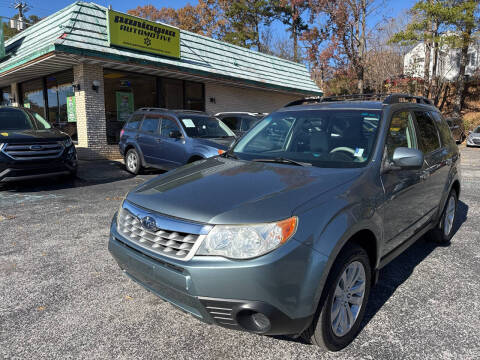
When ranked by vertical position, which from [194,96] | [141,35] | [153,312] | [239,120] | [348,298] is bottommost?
[153,312]

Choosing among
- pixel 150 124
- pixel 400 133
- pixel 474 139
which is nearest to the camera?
pixel 400 133

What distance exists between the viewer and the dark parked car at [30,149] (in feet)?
22.3

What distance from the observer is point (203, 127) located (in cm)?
851

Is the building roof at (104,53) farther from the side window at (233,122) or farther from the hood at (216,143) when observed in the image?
the hood at (216,143)

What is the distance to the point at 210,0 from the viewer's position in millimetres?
35188

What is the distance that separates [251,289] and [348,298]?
A: 848mm

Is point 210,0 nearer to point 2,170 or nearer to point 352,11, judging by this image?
point 352,11

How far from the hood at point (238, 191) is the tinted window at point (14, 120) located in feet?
21.1

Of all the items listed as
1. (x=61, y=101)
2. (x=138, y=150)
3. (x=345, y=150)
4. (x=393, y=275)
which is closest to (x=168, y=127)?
(x=138, y=150)

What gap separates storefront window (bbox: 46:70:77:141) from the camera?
12641 millimetres

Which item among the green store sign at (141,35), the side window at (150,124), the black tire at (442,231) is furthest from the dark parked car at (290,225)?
the green store sign at (141,35)

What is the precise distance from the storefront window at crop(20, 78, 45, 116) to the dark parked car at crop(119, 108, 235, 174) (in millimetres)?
6850

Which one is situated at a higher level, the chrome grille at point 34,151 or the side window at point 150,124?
the side window at point 150,124

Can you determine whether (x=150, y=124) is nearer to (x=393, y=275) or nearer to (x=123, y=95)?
(x=123, y=95)
